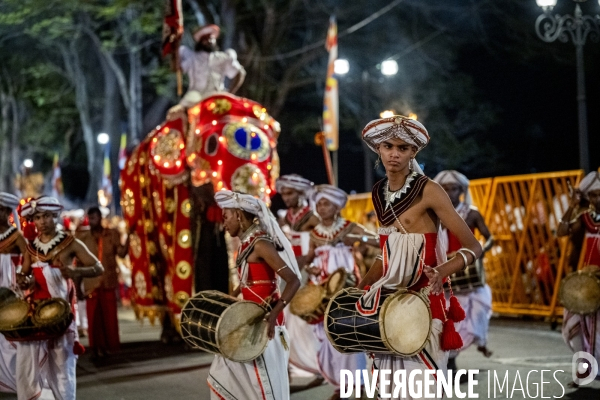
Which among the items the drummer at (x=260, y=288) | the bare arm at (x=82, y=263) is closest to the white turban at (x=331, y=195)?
the bare arm at (x=82, y=263)

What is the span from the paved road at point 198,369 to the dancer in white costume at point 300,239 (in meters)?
0.31

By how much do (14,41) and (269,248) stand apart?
25.1 meters

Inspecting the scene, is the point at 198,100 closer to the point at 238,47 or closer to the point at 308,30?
the point at 238,47

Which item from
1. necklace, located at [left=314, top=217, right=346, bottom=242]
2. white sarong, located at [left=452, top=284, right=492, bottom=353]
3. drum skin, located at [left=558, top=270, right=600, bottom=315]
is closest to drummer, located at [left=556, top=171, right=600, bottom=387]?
drum skin, located at [left=558, top=270, right=600, bottom=315]

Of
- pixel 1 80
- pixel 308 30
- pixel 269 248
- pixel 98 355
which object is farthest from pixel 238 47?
pixel 1 80

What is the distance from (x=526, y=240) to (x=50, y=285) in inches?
351

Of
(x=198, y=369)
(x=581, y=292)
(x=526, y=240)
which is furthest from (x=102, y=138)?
(x=581, y=292)

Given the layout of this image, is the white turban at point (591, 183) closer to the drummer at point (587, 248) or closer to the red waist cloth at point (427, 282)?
the drummer at point (587, 248)

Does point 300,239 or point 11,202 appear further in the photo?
point 300,239

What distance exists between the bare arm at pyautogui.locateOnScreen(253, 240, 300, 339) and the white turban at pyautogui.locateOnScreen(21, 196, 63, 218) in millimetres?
2304

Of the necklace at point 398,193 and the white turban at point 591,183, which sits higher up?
the white turban at point 591,183

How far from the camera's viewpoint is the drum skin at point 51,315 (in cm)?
741

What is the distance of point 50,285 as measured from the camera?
Result: 25.2 ft

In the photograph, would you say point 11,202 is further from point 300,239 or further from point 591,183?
point 591,183
